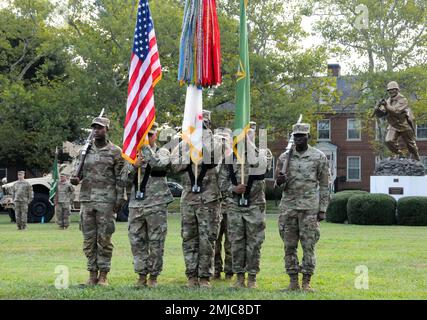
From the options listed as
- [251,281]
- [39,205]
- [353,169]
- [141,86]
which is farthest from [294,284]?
[353,169]

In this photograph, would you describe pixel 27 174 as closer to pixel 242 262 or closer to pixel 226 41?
pixel 226 41

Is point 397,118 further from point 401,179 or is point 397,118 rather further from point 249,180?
point 249,180

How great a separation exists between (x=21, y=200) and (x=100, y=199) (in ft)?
49.0

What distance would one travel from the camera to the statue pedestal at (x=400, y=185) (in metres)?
27.0

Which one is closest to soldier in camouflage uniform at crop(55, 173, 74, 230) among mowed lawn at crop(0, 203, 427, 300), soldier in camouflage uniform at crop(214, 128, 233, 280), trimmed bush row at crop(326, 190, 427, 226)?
mowed lawn at crop(0, 203, 427, 300)

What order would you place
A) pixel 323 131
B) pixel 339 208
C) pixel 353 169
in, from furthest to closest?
pixel 353 169 → pixel 323 131 → pixel 339 208

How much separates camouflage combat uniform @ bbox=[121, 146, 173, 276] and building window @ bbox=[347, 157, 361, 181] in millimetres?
49314

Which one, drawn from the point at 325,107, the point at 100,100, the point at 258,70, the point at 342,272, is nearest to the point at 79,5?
the point at 100,100

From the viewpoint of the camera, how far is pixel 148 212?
1052cm

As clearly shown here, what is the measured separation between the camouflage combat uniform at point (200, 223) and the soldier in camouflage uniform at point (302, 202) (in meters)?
0.85

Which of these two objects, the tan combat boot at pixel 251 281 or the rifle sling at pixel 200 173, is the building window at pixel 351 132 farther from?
the tan combat boot at pixel 251 281

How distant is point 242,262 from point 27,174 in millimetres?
40841

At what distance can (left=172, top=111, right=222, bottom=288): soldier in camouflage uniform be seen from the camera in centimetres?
1052

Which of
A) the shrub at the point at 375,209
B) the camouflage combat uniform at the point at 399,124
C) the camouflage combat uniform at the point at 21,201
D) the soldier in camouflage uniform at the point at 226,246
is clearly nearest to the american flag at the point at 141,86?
the soldier in camouflage uniform at the point at 226,246
